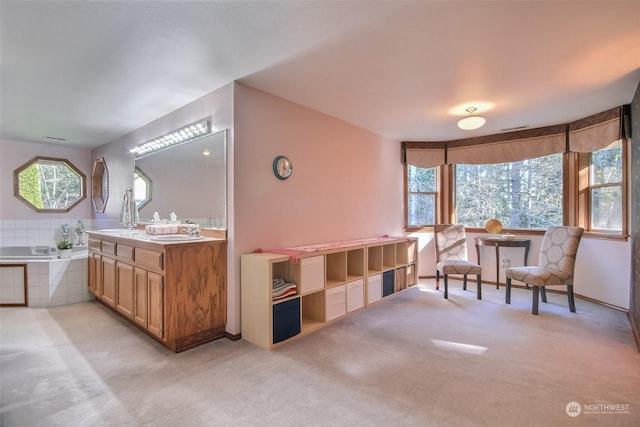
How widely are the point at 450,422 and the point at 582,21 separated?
2.41 m

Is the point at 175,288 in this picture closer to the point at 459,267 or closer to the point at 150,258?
the point at 150,258

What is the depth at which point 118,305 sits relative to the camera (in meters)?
3.07

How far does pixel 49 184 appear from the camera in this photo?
509 cm

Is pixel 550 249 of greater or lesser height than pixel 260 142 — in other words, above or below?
below

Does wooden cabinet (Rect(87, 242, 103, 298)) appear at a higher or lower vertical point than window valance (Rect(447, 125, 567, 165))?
lower

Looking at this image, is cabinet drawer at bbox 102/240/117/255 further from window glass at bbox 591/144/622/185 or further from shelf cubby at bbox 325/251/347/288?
window glass at bbox 591/144/622/185

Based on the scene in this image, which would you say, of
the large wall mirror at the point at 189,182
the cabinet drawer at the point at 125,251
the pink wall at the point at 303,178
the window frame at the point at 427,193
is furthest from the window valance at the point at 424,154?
the cabinet drawer at the point at 125,251

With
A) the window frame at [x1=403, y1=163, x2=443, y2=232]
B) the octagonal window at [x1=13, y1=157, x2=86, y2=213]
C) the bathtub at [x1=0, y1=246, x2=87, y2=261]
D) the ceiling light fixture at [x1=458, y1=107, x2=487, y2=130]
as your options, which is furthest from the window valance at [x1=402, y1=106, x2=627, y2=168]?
the octagonal window at [x1=13, y1=157, x2=86, y2=213]

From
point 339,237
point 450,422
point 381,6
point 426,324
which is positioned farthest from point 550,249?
point 381,6

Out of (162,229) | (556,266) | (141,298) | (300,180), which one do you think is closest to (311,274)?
(300,180)

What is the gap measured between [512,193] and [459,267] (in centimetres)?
159

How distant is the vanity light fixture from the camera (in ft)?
9.78

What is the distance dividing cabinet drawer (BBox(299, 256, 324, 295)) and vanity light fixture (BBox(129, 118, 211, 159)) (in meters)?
1.55

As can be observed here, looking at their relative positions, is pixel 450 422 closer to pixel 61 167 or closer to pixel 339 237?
pixel 339 237
